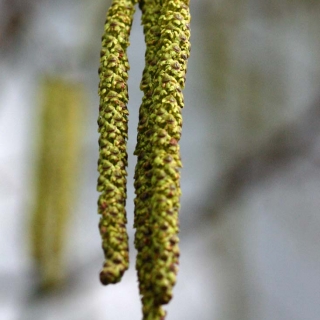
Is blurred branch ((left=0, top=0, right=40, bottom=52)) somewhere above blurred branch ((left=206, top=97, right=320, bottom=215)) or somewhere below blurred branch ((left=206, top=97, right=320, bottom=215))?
above

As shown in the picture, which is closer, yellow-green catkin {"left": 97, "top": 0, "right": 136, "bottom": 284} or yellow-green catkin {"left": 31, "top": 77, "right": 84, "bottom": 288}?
yellow-green catkin {"left": 97, "top": 0, "right": 136, "bottom": 284}

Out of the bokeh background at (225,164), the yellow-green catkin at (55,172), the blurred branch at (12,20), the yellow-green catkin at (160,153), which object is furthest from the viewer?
the bokeh background at (225,164)

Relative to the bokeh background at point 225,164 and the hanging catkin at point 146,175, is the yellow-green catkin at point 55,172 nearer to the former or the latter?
the bokeh background at point 225,164

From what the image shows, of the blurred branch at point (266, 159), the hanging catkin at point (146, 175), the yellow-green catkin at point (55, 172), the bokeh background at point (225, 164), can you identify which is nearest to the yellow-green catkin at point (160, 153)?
the hanging catkin at point (146, 175)

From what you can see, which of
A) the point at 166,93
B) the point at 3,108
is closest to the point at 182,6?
the point at 166,93

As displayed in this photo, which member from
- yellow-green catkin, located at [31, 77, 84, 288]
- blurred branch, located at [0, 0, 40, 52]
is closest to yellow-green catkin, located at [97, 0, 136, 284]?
yellow-green catkin, located at [31, 77, 84, 288]

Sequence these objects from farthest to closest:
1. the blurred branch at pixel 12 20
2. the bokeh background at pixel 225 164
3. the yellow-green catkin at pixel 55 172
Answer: the bokeh background at pixel 225 164, the blurred branch at pixel 12 20, the yellow-green catkin at pixel 55 172

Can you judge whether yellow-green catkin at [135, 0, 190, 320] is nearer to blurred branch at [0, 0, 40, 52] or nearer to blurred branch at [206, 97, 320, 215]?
blurred branch at [0, 0, 40, 52]

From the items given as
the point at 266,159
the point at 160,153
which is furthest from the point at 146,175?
the point at 266,159
